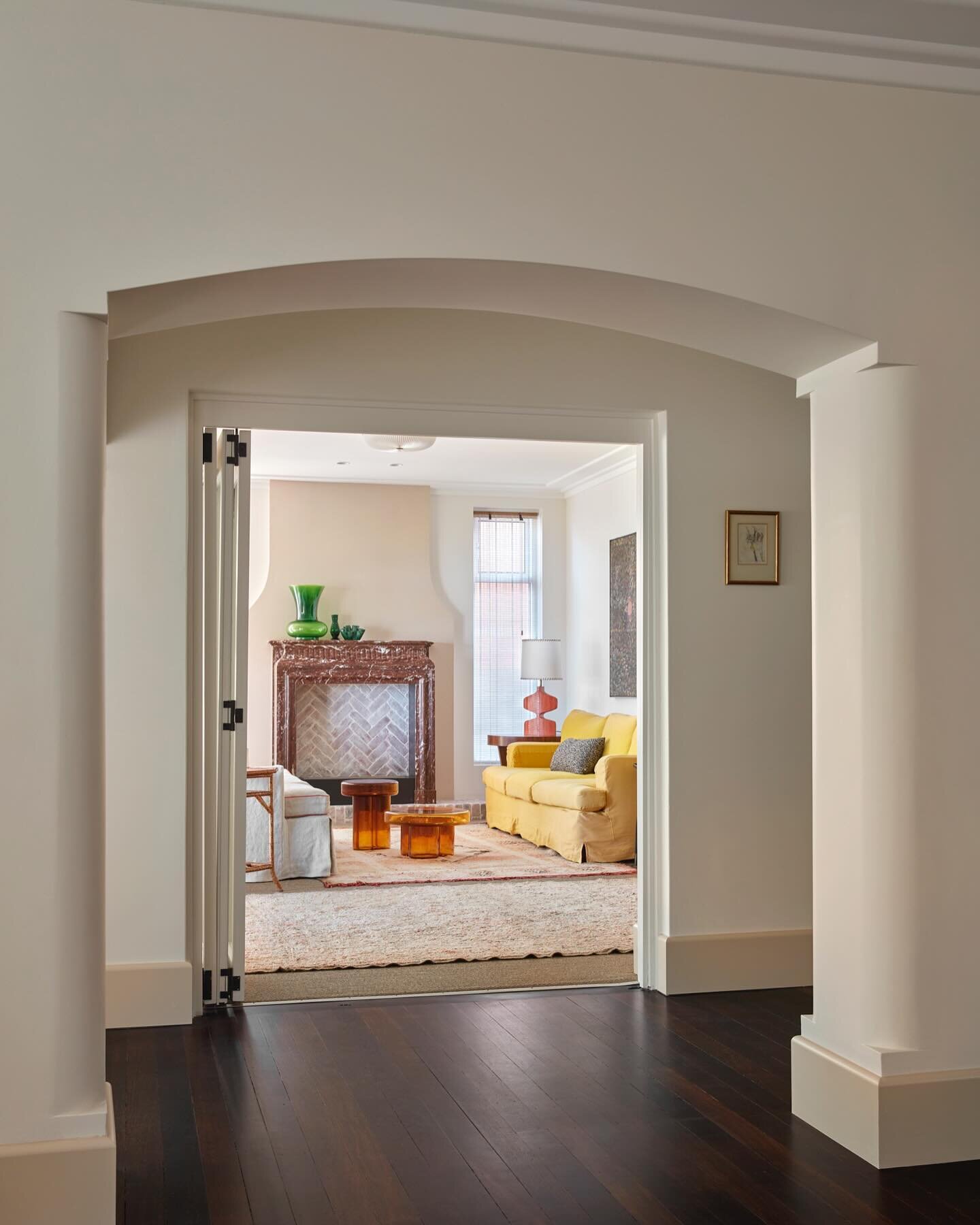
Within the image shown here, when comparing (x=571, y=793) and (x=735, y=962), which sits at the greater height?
(x=571, y=793)

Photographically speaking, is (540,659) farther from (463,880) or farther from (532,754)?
(463,880)

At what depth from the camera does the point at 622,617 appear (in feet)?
31.2

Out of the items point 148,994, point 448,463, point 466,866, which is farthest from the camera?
point 448,463

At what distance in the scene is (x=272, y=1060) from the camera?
3857 mm

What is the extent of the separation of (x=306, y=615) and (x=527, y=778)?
2.51 m

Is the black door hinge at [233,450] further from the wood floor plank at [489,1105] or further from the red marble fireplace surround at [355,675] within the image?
the red marble fireplace surround at [355,675]

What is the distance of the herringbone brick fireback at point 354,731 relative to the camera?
10.3 metres

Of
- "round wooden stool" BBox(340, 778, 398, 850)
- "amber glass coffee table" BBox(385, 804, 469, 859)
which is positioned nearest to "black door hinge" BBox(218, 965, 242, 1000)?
"amber glass coffee table" BBox(385, 804, 469, 859)

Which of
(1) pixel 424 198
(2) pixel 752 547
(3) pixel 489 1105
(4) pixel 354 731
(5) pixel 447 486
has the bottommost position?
(3) pixel 489 1105

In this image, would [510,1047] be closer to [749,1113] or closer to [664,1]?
[749,1113]

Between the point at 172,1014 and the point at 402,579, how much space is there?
6597 mm

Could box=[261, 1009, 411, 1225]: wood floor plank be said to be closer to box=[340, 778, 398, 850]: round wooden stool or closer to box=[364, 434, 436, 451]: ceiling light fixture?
box=[340, 778, 398, 850]: round wooden stool

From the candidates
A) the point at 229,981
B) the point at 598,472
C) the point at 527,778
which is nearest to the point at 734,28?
the point at 229,981

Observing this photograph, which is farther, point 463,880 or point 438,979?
point 463,880
